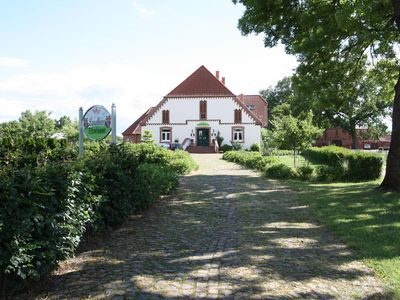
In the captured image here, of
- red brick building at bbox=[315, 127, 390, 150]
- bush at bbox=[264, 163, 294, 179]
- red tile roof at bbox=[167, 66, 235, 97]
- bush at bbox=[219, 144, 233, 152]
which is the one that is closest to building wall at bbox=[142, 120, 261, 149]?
bush at bbox=[219, 144, 233, 152]

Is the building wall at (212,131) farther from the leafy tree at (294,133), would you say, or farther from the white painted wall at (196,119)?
the leafy tree at (294,133)

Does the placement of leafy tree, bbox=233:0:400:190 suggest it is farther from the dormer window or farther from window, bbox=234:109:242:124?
the dormer window

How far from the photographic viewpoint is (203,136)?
53.8 m

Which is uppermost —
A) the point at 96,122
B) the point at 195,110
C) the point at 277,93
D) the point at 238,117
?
the point at 277,93

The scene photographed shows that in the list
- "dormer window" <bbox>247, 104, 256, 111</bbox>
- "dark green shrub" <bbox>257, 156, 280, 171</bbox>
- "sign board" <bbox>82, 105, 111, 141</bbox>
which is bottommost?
"dark green shrub" <bbox>257, 156, 280, 171</bbox>

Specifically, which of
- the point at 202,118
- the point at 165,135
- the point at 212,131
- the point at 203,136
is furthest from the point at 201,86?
the point at 165,135

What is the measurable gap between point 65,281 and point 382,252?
194 inches

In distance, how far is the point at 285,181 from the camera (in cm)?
1778

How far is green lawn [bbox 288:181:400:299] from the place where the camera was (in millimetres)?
6691

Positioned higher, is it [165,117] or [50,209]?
[165,117]

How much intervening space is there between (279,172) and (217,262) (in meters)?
13.1

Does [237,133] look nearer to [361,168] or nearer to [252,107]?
[252,107]

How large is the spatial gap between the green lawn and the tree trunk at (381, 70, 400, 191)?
520 millimetres

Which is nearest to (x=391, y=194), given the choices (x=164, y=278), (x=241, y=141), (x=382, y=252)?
(x=382, y=252)
